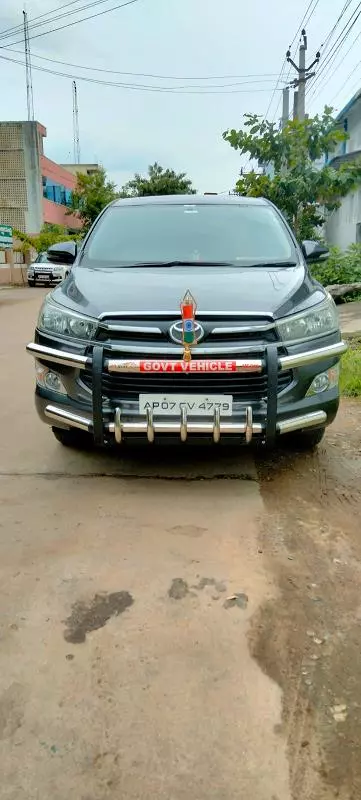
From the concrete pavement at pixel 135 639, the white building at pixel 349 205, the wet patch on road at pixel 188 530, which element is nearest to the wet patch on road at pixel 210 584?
the concrete pavement at pixel 135 639

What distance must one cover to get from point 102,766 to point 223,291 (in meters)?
2.33

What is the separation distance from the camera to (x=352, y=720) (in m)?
1.79

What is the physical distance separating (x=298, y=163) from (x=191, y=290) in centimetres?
1013

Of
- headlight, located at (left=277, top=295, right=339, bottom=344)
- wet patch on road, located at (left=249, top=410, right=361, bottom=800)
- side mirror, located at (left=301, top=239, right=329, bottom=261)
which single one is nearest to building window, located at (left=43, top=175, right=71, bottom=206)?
side mirror, located at (left=301, top=239, right=329, bottom=261)

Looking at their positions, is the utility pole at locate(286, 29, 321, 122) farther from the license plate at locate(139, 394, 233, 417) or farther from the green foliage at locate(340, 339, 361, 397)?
the license plate at locate(139, 394, 233, 417)

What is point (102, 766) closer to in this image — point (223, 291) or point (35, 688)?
point (35, 688)

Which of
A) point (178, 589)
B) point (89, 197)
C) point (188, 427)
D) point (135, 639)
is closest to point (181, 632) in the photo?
point (135, 639)

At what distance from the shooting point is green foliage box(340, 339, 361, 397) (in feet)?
18.3

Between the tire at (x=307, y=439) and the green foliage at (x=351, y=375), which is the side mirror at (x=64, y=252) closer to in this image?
the tire at (x=307, y=439)

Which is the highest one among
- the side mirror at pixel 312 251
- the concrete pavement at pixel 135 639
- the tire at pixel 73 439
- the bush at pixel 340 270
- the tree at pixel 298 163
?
the tree at pixel 298 163

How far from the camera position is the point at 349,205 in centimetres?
2048

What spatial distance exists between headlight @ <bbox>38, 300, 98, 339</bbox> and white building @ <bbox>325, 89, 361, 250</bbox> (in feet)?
55.8

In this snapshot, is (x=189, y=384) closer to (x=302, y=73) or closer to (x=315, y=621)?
(x=315, y=621)

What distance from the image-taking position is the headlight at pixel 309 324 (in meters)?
3.16
